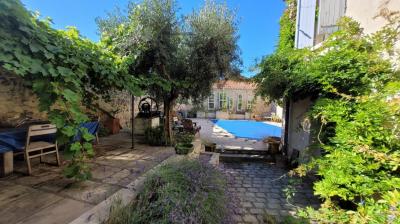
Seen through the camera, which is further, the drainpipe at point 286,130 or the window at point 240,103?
the window at point 240,103

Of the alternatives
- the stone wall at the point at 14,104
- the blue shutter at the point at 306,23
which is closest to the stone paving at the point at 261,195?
the blue shutter at the point at 306,23

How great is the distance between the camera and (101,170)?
350 centimetres

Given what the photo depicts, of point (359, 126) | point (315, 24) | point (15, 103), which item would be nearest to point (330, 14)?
point (315, 24)

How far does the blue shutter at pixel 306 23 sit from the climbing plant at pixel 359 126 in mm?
1505

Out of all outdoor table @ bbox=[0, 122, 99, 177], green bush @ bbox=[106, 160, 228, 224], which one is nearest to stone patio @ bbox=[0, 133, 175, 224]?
outdoor table @ bbox=[0, 122, 99, 177]

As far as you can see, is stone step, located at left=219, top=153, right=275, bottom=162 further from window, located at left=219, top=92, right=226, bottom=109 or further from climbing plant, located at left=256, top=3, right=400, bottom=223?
window, located at left=219, top=92, right=226, bottom=109

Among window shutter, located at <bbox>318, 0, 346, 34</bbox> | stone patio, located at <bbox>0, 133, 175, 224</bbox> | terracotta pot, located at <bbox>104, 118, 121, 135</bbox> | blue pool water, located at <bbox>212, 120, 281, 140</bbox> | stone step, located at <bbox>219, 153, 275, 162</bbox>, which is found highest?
window shutter, located at <bbox>318, 0, 346, 34</bbox>

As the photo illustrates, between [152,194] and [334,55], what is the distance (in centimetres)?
376

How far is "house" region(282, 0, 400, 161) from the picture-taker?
322 centimetres

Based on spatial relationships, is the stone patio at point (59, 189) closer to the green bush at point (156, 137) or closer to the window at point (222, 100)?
the green bush at point (156, 137)

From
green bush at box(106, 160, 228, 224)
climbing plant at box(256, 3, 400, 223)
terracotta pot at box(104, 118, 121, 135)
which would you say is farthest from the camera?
terracotta pot at box(104, 118, 121, 135)

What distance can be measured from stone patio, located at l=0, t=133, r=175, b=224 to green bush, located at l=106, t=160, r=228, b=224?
64cm

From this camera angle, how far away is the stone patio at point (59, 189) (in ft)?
7.12

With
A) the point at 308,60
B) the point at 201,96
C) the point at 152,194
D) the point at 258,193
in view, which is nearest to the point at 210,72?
the point at 201,96
